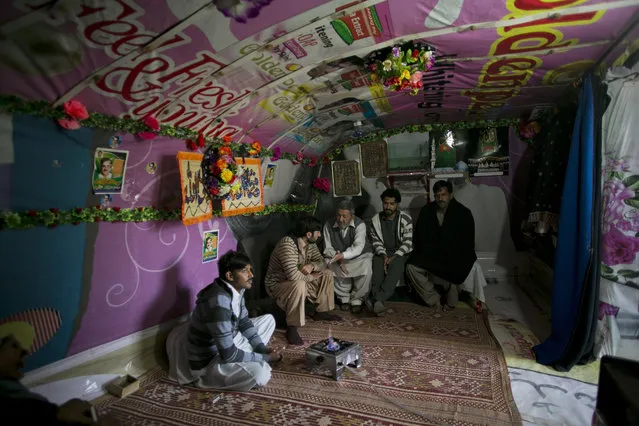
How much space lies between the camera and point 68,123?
243cm

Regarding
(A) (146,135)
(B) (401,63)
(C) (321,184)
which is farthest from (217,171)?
(C) (321,184)

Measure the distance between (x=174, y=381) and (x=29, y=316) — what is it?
4.08 feet

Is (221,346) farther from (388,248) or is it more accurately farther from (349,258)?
(388,248)

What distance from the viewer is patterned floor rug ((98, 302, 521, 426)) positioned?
8.36 feet

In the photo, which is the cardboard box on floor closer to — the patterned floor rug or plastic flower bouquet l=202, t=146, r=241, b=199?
the patterned floor rug

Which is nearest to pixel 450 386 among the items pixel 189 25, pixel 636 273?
pixel 636 273

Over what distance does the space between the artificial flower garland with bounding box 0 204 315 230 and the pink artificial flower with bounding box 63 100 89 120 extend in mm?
668

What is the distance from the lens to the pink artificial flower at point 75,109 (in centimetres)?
237

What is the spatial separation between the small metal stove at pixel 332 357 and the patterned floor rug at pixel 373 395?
0.08 metres

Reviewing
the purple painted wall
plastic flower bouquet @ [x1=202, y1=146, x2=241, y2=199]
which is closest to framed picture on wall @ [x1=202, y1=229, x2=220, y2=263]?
the purple painted wall

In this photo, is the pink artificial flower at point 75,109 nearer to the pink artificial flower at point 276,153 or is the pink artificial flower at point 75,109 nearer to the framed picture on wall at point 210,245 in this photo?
the framed picture on wall at point 210,245

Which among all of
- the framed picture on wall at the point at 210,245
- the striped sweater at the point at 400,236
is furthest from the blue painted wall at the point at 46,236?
the striped sweater at the point at 400,236

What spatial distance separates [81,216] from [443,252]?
4.20 metres

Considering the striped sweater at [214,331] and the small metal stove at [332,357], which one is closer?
the striped sweater at [214,331]
